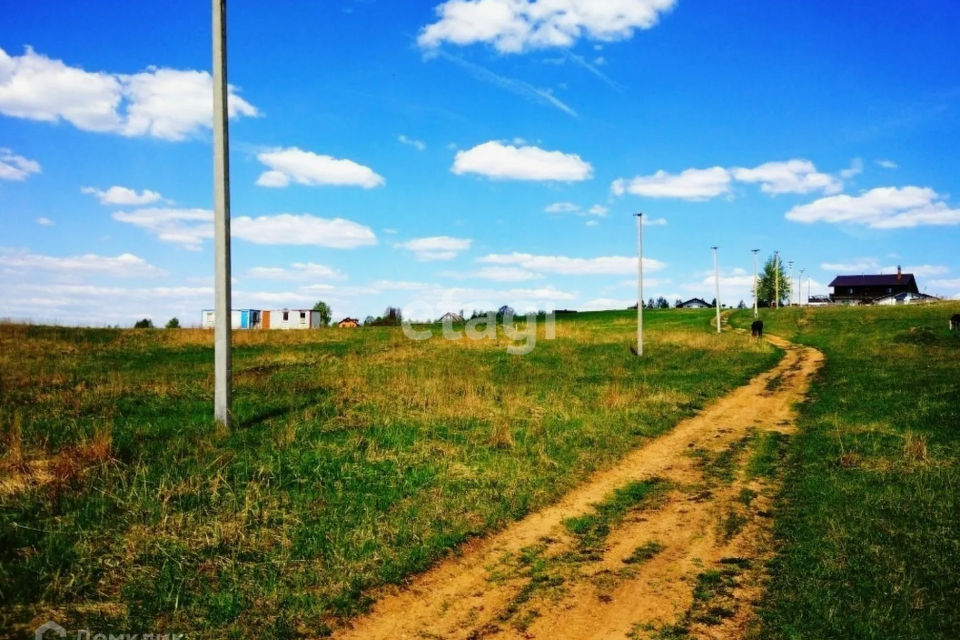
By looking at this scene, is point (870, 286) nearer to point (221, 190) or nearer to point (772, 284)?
point (772, 284)

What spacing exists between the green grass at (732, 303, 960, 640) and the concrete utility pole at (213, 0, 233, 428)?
10007 mm

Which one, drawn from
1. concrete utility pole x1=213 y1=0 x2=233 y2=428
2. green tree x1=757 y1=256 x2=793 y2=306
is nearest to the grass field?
concrete utility pole x1=213 y1=0 x2=233 y2=428

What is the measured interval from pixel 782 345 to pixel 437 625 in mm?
40955

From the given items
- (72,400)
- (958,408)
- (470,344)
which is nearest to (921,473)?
(958,408)

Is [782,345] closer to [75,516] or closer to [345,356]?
[345,356]

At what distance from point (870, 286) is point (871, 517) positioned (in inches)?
5975

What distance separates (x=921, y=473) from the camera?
1052 cm

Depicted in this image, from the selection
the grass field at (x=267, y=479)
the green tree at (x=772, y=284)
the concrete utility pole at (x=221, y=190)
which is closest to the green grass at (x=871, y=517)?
the grass field at (x=267, y=479)

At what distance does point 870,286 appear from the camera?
132 m

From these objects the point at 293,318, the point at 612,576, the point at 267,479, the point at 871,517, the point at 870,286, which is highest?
the point at 870,286

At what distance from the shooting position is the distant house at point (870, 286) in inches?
5148

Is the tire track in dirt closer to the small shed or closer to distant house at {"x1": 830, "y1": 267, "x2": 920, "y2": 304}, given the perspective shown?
the small shed

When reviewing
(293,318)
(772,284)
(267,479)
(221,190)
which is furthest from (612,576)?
(772,284)

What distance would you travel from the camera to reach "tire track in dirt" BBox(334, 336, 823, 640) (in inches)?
225
